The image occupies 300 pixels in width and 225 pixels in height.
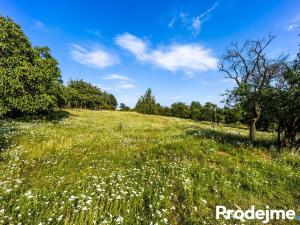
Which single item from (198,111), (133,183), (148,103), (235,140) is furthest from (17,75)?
(198,111)

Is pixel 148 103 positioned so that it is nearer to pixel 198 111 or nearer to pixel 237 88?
pixel 198 111

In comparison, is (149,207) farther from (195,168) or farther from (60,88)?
(60,88)

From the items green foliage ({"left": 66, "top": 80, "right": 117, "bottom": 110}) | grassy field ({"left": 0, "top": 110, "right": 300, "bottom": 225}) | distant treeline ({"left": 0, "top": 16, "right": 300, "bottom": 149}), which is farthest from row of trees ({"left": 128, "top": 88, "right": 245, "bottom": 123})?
grassy field ({"left": 0, "top": 110, "right": 300, "bottom": 225})

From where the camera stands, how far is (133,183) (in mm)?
8242

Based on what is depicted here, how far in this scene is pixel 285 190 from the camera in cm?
883

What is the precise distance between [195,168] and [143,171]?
262cm

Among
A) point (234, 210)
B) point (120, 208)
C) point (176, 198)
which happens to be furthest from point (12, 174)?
point (234, 210)

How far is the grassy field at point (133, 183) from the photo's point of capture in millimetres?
6242

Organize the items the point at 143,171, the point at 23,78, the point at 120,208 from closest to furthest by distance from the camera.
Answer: the point at 120,208
the point at 143,171
the point at 23,78

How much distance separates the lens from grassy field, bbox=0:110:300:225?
624cm

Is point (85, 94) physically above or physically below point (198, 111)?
above

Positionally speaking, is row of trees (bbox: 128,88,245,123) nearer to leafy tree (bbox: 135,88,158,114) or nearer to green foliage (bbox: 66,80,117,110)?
leafy tree (bbox: 135,88,158,114)

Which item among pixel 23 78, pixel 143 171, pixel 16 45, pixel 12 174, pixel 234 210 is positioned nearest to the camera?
pixel 234 210

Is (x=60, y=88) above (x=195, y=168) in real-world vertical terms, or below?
above
